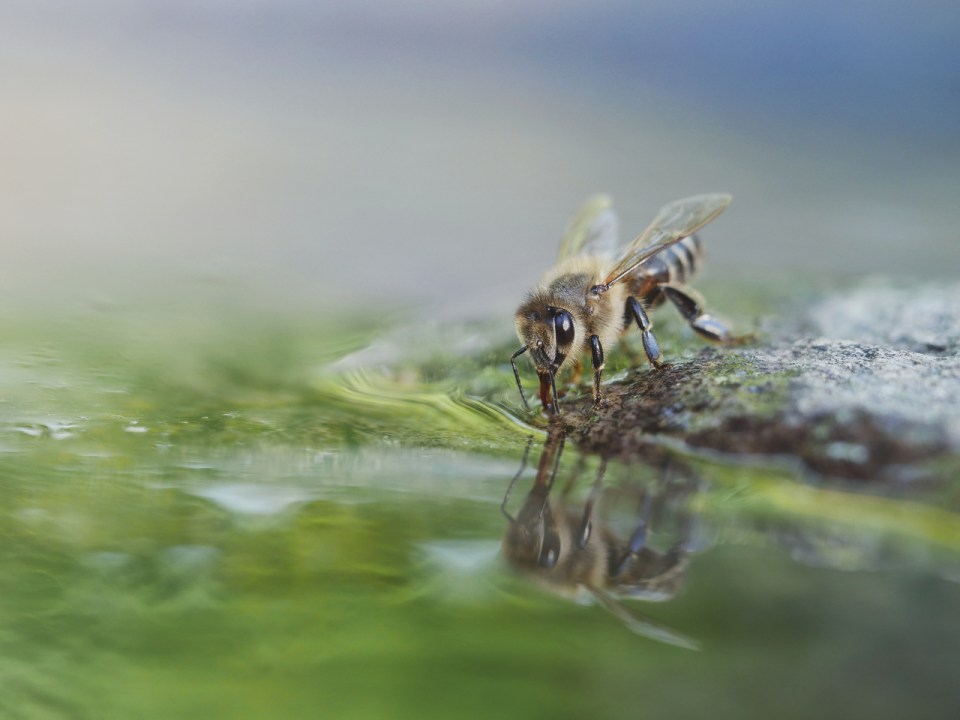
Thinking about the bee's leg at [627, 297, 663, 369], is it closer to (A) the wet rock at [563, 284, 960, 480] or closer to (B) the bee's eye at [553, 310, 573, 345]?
(A) the wet rock at [563, 284, 960, 480]

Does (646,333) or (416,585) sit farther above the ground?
(646,333)

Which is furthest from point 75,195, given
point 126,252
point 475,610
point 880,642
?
point 880,642

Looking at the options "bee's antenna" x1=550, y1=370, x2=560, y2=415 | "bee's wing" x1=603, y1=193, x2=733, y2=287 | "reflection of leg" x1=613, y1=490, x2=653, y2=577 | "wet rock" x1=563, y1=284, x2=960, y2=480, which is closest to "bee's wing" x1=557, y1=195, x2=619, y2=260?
"bee's wing" x1=603, y1=193, x2=733, y2=287

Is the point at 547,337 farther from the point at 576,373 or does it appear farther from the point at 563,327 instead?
the point at 576,373

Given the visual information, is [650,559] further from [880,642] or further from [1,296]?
[1,296]

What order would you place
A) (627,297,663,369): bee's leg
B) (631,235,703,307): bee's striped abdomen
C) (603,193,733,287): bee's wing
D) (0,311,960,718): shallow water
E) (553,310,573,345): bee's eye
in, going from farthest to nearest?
(631,235,703,307): bee's striped abdomen → (603,193,733,287): bee's wing → (627,297,663,369): bee's leg → (553,310,573,345): bee's eye → (0,311,960,718): shallow water

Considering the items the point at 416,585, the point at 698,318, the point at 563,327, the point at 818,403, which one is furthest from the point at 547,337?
the point at 416,585

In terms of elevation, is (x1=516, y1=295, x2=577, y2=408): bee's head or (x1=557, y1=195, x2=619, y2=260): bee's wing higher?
(x1=557, y1=195, x2=619, y2=260): bee's wing

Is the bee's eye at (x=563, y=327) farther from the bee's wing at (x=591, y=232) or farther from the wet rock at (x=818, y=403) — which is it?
the bee's wing at (x=591, y=232)

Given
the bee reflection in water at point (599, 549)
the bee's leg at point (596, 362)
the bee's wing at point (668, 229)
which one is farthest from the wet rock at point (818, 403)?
the bee's wing at point (668, 229)
